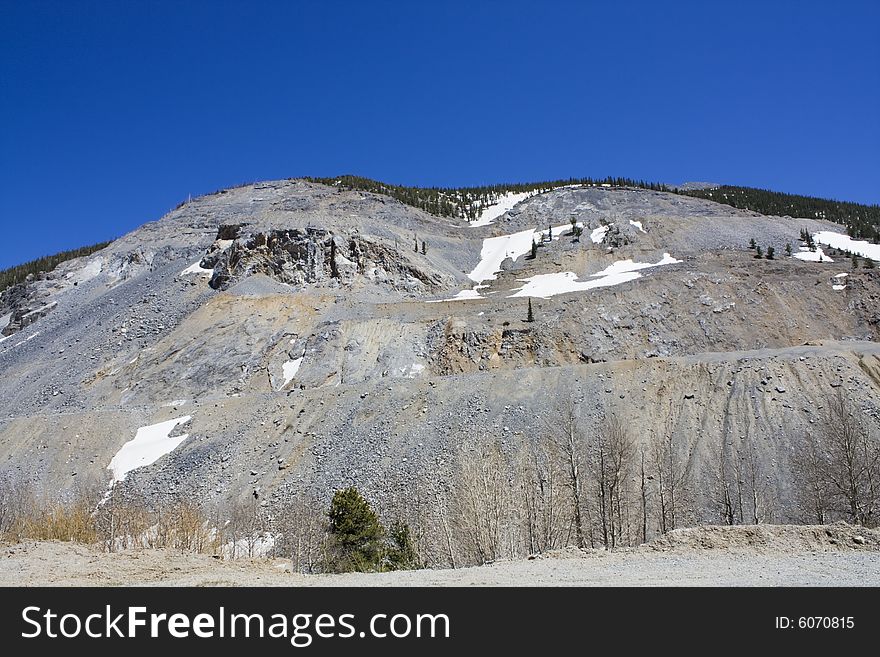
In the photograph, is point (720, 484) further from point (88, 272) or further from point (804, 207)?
point (804, 207)

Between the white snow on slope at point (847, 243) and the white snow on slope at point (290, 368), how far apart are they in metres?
56.3

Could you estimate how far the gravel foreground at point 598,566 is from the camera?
10.6m

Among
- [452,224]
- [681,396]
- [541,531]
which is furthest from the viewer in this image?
[452,224]

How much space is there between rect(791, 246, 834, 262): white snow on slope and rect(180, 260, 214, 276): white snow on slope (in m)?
58.2

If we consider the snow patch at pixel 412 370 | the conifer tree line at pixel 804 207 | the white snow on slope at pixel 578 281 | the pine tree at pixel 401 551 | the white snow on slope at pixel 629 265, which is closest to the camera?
the pine tree at pixel 401 551

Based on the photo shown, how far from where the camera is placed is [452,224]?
3191 inches

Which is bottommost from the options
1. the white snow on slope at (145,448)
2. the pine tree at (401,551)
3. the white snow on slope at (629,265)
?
the pine tree at (401,551)

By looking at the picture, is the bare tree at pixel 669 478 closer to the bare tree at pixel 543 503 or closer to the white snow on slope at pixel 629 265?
the bare tree at pixel 543 503

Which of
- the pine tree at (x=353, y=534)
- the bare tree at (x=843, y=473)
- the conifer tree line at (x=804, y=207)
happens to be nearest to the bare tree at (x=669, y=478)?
the bare tree at (x=843, y=473)

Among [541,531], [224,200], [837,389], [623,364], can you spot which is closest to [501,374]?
[623,364]

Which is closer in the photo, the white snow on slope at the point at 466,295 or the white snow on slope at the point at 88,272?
the white snow on slope at the point at 466,295

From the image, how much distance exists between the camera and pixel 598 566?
12.5m
